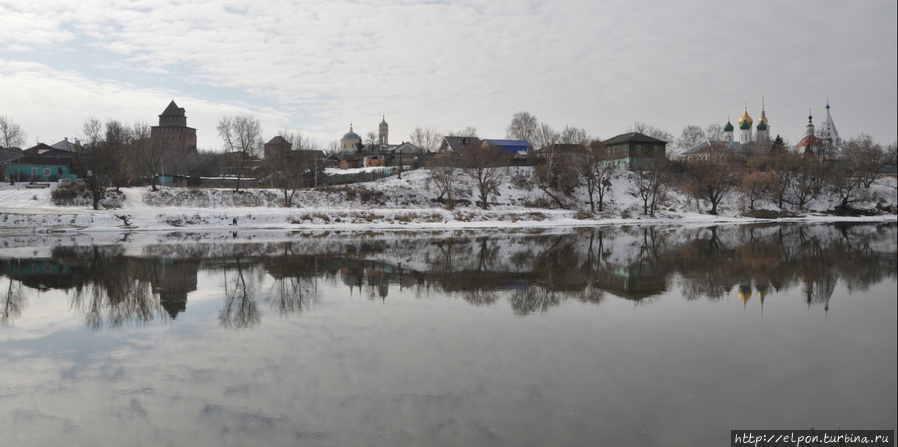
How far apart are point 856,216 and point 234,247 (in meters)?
69.7

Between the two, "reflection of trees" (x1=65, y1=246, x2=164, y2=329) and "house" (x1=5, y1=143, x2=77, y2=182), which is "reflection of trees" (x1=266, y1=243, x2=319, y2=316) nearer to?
"reflection of trees" (x1=65, y1=246, x2=164, y2=329)

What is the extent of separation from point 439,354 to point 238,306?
281 inches

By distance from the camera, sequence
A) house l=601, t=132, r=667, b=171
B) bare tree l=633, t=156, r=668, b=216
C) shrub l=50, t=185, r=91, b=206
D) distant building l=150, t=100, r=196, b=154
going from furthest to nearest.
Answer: distant building l=150, t=100, r=196, b=154
house l=601, t=132, r=667, b=171
bare tree l=633, t=156, r=668, b=216
shrub l=50, t=185, r=91, b=206

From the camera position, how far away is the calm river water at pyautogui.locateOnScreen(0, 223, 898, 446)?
7.55m

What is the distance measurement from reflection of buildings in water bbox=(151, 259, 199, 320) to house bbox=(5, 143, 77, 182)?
64.5 metres

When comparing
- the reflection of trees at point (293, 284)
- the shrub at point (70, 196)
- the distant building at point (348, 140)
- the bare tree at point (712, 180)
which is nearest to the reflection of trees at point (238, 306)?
the reflection of trees at point (293, 284)

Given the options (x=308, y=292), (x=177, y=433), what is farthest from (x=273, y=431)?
(x=308, y=292)

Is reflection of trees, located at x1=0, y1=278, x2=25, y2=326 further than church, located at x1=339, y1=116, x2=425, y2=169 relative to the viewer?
No

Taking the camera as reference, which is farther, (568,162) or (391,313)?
(568,162)

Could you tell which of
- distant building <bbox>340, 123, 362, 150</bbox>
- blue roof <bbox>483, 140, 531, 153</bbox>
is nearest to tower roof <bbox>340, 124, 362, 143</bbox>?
distant building <bbox>340, 123, 362, 150</bbox>

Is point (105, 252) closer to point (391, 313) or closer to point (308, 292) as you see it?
point (308, 292)

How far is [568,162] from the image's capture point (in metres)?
71.5

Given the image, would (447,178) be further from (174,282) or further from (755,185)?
(174,282)

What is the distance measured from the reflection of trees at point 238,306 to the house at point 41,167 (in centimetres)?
7023
